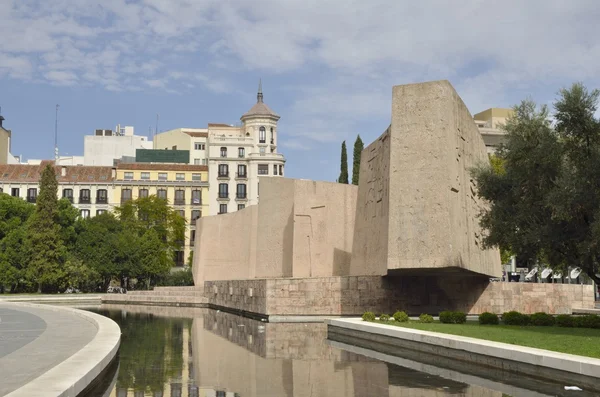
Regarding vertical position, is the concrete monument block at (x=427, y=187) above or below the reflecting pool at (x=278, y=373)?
above

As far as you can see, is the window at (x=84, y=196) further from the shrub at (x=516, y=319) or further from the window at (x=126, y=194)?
the shrub at (x=516, y=319)

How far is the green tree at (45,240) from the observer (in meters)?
49.4

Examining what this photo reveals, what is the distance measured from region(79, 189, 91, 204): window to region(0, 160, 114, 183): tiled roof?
3.40 feet

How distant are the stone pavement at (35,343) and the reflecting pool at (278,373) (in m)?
0.85

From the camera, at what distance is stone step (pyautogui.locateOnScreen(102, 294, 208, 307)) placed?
39.0 metres

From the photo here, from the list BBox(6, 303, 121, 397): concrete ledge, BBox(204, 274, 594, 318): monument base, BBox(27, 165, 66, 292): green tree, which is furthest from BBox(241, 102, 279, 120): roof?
BBox(6, 303, 121, 397): concrete ledge

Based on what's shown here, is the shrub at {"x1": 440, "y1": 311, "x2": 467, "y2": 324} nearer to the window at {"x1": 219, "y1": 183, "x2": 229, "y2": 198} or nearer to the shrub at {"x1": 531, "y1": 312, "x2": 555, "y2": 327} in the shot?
the shrub at {"x1": 531, "y1": 312, "x2": 555, "y2": 327}

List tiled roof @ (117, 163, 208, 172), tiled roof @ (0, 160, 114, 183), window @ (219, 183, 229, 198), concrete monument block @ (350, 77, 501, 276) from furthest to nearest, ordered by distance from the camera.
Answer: window @ (219, 183, 229, 198), tiled roof @ (117, 163, 208, 172), tiled roof @ (0, 160, 114, 183), concrete monument block @ (350, 77, 501, 276)

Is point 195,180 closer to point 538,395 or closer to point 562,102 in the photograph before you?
point 562,102

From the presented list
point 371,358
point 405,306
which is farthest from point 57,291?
point 371,358

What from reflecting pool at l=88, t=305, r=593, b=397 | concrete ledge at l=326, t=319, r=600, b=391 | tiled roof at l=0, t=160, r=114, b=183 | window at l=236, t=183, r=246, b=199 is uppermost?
tiled roof at l=0, t=160, r=114, b=183

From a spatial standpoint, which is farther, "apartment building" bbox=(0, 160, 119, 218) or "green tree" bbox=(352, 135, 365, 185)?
"apartment building" bbox=(0, 160, 119, 218)

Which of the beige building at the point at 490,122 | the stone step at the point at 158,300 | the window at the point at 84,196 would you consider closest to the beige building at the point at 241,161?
the window at the point at 84,196

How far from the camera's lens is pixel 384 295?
77.9 ft
